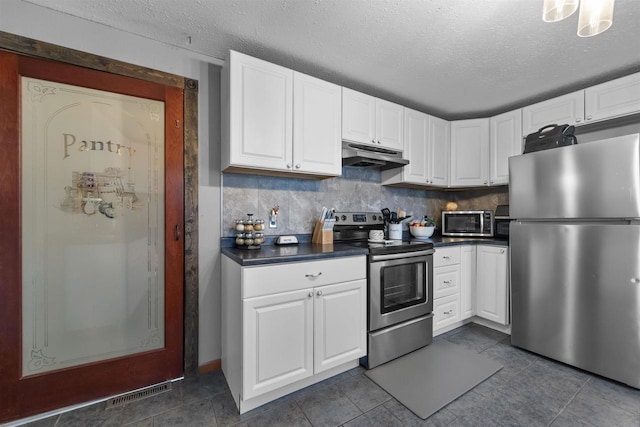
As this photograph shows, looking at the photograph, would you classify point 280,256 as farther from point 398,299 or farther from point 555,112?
point 555,112

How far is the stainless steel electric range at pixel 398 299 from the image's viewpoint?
1.98 metres

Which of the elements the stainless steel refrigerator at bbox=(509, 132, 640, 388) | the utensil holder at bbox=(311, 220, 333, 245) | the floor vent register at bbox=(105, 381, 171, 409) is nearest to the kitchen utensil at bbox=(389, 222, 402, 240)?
the utensil holder at bbox=(311, 220, 333, 245)

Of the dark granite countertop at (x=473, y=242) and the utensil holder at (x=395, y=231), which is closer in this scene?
the dark granite countertop at (x=473, y=242)

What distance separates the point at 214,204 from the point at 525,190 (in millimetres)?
2573

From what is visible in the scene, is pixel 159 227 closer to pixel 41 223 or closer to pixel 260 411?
pixel 41 223

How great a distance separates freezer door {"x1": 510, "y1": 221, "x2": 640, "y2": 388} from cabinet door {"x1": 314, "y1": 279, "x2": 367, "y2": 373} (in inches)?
57.6

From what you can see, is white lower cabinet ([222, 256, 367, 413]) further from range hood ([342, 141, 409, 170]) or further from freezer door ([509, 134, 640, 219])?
freezer door ([509, 134, 640, 219])

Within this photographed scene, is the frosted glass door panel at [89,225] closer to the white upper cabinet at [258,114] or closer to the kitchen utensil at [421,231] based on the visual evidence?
the white upper cabinet at [258,114]

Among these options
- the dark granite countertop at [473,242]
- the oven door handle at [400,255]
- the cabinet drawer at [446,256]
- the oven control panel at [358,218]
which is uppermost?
the oven control panel at [358,218]

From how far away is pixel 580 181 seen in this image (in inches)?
77.0

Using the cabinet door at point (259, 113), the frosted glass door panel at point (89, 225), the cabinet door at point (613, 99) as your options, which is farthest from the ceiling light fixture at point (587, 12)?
the frosted glass door panel at point (89, 225)

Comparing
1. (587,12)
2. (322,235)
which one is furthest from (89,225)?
(587,12)

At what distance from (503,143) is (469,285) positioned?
61.9 inches

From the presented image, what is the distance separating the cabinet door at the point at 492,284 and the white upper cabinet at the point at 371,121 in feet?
4.58
